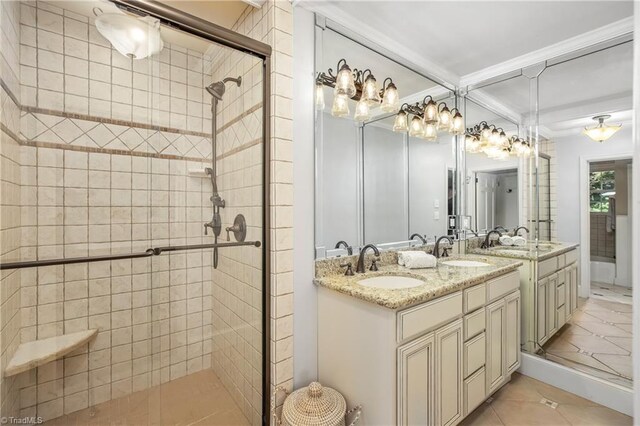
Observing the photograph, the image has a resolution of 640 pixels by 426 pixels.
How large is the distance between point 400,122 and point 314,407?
77.3 inches

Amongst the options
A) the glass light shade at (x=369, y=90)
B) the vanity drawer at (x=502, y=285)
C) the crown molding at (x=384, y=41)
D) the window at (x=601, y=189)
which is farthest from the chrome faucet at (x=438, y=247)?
the crown molding at (x=384, y=41)

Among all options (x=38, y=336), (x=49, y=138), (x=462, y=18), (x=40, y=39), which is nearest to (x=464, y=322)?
(x=462, y=18)

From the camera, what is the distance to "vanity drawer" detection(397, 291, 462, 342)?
4.34 ft

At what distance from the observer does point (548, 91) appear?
7.53 feet

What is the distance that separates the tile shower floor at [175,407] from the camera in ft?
4.96

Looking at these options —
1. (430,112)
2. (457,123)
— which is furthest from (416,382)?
(457,123)

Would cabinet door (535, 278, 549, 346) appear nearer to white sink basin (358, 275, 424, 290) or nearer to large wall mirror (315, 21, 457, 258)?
large wall mirror (315, 21, 457, 258)

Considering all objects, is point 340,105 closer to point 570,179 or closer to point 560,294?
point 570,179

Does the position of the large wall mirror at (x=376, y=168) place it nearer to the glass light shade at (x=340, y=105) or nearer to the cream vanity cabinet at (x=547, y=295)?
the glass light shade at (x=340, y=105)

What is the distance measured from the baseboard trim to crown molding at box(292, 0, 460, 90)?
7.88 ft

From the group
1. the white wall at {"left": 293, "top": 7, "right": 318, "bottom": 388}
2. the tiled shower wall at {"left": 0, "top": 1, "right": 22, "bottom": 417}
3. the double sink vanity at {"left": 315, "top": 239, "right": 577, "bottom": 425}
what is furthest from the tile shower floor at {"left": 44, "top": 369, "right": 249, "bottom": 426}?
the double sink vanity at {"left": 315, "top": 239, "right": 577, "bottom": 425}

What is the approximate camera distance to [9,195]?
1232 millimetres

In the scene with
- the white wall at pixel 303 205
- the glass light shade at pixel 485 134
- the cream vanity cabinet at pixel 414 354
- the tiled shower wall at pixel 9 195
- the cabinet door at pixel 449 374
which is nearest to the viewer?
the tiled shower wall at pixel 9 195

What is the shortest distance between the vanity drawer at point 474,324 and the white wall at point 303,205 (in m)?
0.88
